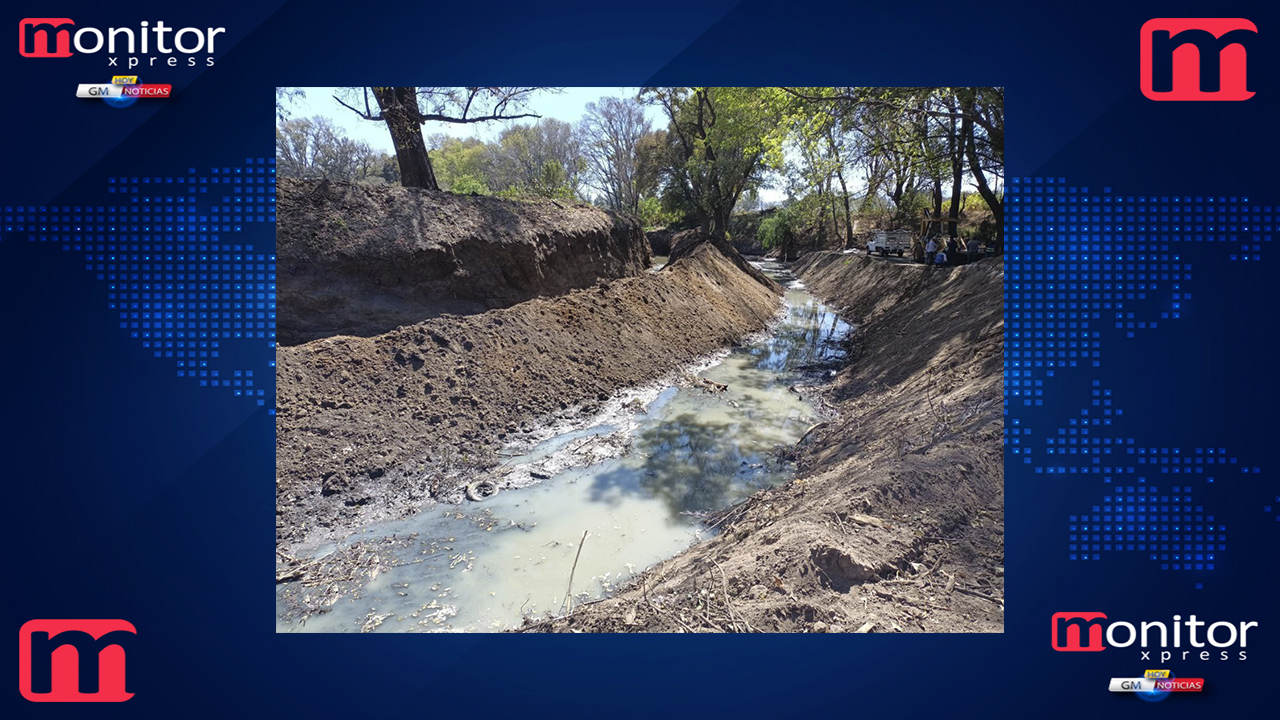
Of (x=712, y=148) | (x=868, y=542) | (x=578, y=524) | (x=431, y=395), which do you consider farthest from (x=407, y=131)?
(x=712, y=148)

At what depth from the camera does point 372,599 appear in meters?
4.85

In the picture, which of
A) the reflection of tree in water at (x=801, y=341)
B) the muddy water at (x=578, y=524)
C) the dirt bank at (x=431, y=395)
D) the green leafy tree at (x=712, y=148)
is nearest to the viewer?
the muddy water at (x=578, y=524)

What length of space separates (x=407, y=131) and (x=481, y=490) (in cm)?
747

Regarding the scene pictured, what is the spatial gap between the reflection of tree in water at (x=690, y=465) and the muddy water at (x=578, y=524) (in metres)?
0.01

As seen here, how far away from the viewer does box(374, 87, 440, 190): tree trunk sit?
11.0m

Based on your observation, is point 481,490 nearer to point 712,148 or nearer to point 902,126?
point 902,126

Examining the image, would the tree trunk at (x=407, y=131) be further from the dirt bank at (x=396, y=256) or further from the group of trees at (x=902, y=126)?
the group of trees at (x=902, y=126)

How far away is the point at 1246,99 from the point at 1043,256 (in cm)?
136

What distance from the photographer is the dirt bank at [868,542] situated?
3805 millimetres

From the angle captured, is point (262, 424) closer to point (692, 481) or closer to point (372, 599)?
point (372, 599)

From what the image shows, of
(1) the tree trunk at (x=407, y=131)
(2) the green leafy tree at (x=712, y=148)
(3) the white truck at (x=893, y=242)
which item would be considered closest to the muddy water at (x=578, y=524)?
(1) the tree trunk at (x=407, y=131)

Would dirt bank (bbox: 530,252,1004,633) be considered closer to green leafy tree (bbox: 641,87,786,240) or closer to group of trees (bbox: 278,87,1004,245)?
group of trees (bbox: 278,87,1004,245)

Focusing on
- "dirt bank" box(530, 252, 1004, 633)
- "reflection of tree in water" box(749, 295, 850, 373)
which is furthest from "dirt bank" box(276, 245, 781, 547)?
"dirt bank" box(530, 252, 1004, 633)

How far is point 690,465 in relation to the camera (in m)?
7.66
